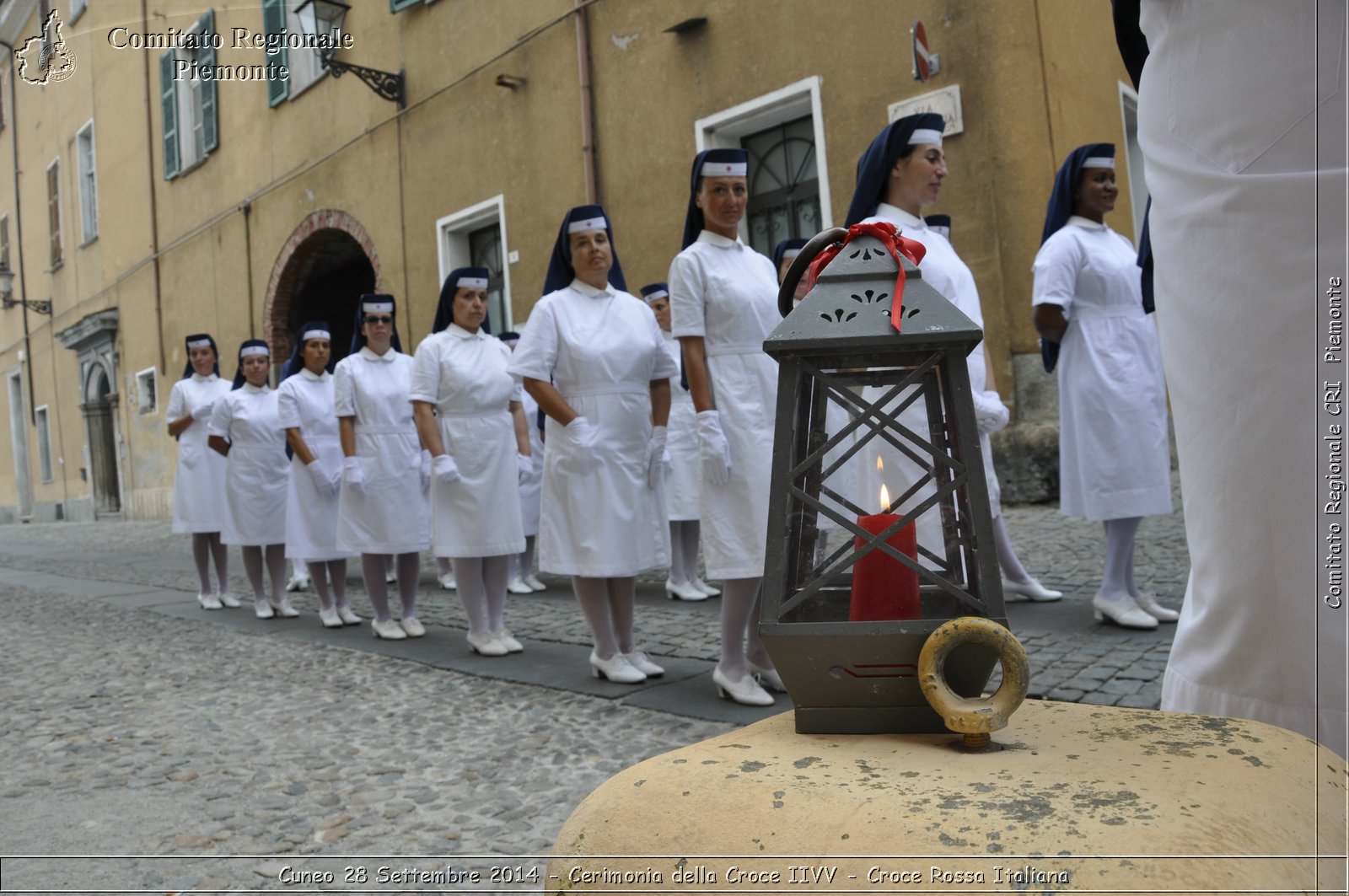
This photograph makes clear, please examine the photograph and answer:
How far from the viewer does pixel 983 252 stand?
8.69m

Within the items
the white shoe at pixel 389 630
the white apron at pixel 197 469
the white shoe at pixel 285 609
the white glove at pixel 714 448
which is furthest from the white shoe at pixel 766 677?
the white apron at pixel 197 469

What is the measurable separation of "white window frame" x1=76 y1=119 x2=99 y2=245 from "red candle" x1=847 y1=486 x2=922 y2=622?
4.64 metres

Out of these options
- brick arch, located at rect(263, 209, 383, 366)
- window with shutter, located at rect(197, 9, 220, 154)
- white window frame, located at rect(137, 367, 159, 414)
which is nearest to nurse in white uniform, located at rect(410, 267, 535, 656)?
brick arch, located at rect(263, 209, 383, 366)

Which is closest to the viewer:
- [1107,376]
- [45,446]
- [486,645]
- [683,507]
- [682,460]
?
[1107,376]

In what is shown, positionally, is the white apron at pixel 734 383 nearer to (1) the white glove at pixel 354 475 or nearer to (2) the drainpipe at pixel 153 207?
(2) the drainpipe at pixel 153 207

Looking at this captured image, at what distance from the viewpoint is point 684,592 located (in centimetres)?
688

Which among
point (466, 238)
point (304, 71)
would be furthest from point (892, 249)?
point (304, 71)

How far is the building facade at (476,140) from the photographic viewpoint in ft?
16.8

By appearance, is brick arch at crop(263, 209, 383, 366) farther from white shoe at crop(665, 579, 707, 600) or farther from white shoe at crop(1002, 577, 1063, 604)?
white shoe at crop(1002, 577, 1063, 604)

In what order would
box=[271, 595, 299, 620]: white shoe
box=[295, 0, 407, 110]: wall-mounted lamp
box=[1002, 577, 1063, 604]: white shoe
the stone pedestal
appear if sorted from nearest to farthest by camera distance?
1. the stone pedestal
2. box=[1002, 577, 1063, 604]: white shoe
3. box=[271, 595, 299, 620]: white shoe
4. box=[295, 0, 407, 110]: wall-mounted lamp

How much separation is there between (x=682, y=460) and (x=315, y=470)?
7.97ft

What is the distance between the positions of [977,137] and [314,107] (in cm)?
1046

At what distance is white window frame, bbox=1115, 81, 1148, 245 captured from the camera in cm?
977

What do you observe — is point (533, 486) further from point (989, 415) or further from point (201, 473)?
point (989, 415)
